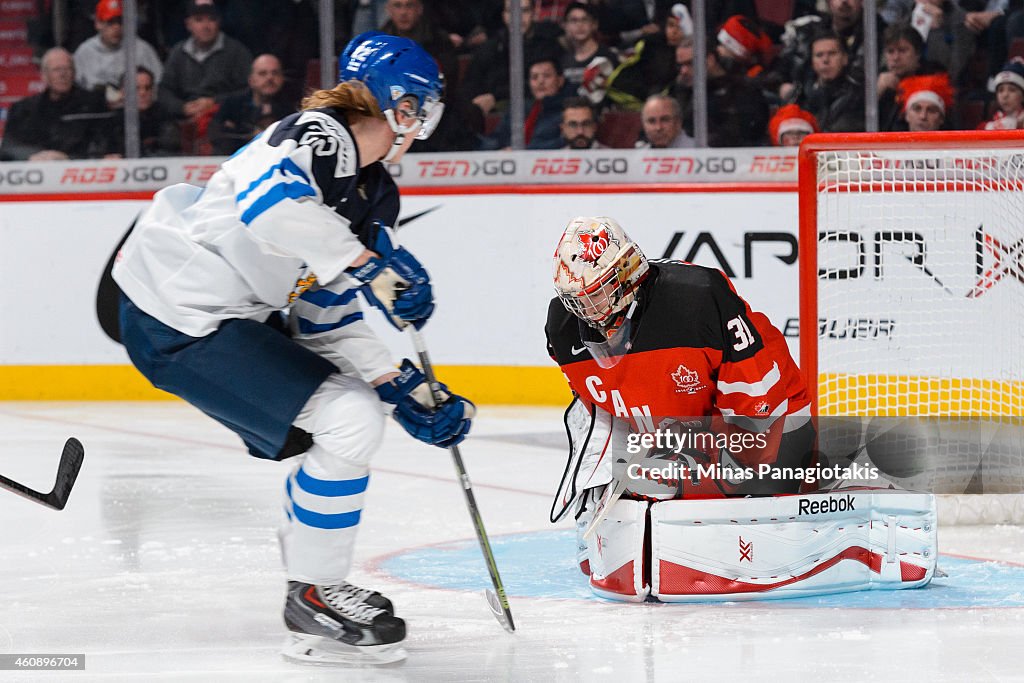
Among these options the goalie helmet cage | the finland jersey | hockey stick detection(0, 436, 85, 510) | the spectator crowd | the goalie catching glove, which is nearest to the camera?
the finland jersey

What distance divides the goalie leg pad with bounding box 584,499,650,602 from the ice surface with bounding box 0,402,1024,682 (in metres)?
0.04

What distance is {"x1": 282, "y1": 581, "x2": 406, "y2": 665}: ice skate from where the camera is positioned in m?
2.58

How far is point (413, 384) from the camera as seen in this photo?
8.77 feet

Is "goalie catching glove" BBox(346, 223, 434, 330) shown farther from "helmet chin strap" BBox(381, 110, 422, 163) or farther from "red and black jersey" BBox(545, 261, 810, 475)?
"red and black jersey" BBox(545, 261, 810, 475)

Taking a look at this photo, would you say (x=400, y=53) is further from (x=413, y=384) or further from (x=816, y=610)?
(x=816, y=610)

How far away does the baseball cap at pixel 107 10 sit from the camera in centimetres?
661

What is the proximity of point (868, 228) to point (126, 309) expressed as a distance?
80.2 inches

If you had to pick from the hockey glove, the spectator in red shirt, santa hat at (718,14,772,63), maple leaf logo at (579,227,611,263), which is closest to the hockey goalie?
maple leaf logo at (579,227,611,263)

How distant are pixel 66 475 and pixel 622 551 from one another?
104 centimetres

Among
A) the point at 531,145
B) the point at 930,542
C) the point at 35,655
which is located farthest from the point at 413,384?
the point at 531,145

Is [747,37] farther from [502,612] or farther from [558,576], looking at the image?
[502,612]

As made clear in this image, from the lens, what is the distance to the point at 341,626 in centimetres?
259

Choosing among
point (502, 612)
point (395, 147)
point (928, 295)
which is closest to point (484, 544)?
point (502, 612)

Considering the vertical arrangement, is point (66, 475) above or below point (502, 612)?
above
